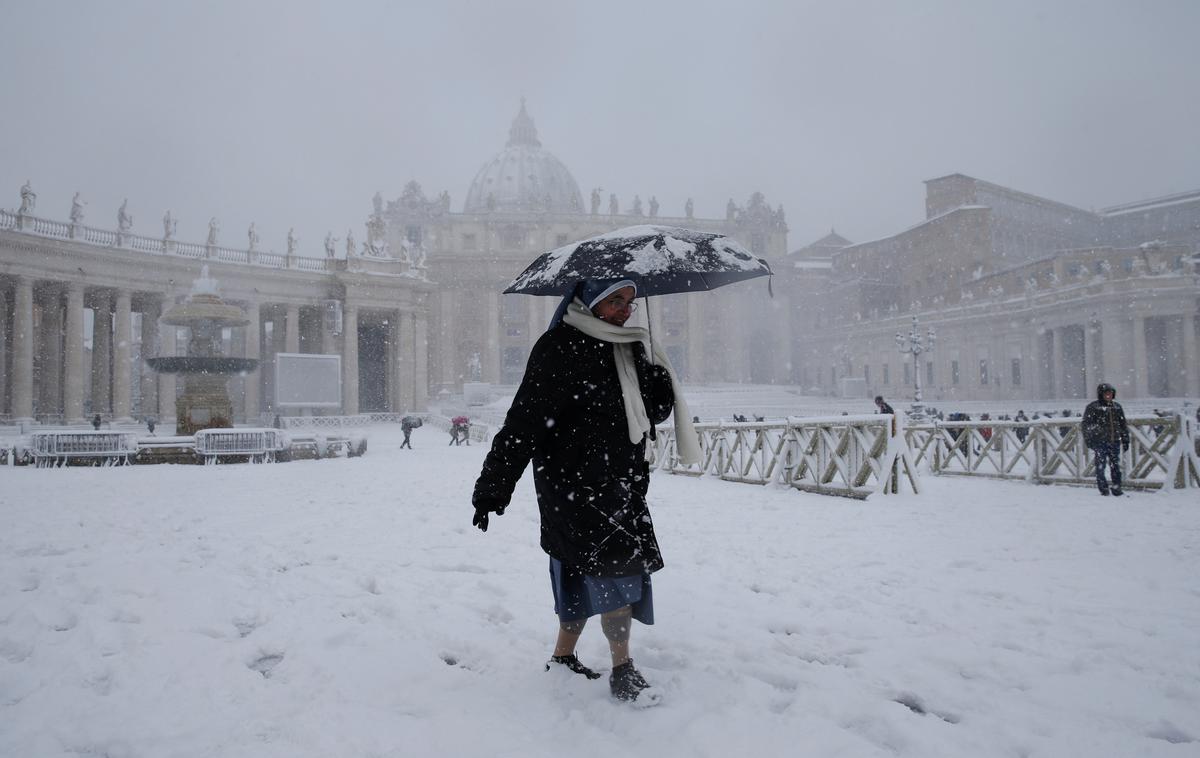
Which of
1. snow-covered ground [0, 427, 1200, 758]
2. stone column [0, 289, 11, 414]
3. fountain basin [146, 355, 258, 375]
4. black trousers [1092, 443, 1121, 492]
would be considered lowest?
snow-covered ground [0, 427, 1200, 758]

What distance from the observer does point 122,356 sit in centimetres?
3406

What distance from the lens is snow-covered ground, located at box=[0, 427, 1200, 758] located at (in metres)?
2.71

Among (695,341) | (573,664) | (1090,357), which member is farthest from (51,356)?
(1090,357)

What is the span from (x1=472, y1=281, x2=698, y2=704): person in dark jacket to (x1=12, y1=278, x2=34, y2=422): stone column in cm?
3561

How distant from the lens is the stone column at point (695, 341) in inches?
2712

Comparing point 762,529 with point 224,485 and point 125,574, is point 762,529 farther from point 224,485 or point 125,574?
point 224,485

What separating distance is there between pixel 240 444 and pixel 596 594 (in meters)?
15.8

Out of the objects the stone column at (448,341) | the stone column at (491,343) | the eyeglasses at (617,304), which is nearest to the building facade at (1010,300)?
the stone column at (491,343)

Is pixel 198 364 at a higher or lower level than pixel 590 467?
higher

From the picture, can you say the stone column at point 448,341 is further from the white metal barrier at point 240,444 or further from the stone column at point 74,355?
the white metal barrier at point 240,444

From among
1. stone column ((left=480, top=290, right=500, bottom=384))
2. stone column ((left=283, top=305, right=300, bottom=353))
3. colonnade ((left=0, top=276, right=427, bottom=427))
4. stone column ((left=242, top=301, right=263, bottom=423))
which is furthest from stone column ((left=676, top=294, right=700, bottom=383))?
stone column ((left=242, top=301, right=263, bottom=423))

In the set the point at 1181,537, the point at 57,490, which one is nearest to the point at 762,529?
the point at 1181,537

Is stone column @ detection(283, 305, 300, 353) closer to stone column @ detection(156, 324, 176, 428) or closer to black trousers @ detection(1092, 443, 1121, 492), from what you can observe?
stone column @ detection(156, 324, 176, 428)

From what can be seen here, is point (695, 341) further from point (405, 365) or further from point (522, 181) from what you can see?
point (405, 365)
